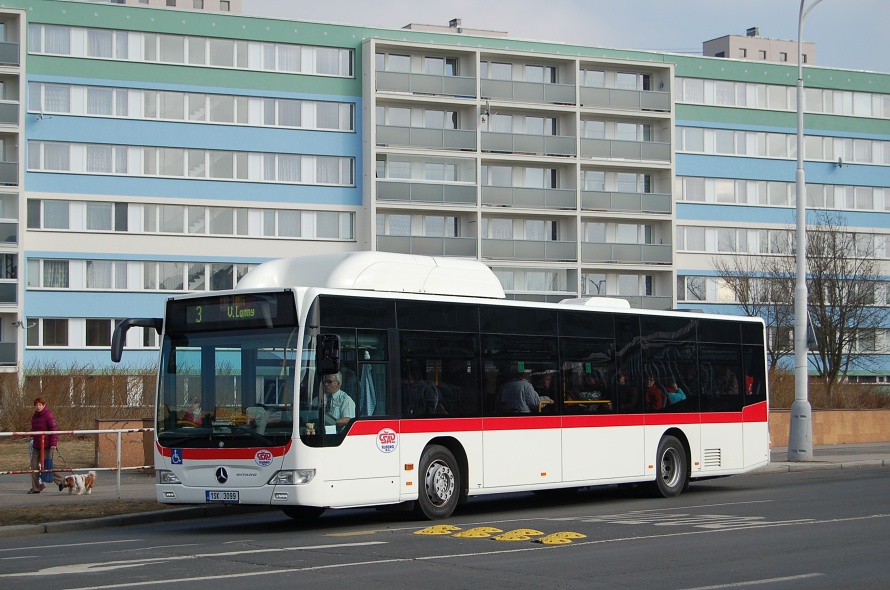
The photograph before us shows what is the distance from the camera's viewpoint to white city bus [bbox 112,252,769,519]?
1541 centimetres

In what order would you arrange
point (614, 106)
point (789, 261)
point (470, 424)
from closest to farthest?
point (470, 424), point (789, 261), point (614, 106)

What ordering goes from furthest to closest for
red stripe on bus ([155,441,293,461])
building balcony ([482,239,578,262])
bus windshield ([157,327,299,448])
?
1. building balcony ([482,239,578,262])
2. bus windshield ([157,327,299,448])
3. red stripe on bus ([155,441,293,461])

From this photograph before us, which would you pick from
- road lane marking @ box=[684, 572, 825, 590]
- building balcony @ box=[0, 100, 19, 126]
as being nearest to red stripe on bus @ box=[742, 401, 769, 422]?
road lane marking @ box=[684, 572, 825, 590]

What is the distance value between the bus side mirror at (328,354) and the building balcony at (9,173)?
43.4 meters

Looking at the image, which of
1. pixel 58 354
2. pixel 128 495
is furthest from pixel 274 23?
pixel 128 495

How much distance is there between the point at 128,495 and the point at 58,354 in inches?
1432

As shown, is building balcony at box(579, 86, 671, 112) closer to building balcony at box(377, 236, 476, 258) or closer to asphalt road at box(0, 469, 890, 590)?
building balcony at box(377, 236, 476, 258)

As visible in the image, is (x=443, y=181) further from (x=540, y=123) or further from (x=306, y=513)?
(x=306, y=513)

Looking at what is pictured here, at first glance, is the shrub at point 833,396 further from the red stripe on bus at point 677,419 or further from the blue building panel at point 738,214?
the blue building panel at point 738,214

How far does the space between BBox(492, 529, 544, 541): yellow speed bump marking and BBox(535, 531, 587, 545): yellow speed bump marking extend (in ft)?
0.68

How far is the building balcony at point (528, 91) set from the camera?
6303 cm

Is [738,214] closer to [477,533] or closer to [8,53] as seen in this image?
Result: [8,53]

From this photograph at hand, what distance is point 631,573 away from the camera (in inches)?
455

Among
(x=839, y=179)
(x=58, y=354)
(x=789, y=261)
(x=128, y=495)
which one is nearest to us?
(x=128, y=495)
